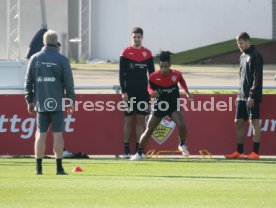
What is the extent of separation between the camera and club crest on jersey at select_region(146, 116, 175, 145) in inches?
828

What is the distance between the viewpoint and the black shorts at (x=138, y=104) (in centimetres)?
2045

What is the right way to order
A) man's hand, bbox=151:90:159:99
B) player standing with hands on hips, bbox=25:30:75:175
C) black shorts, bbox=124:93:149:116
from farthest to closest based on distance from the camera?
black shorts, bbox=124:93:149:116
man's hand, bbox=151:90:159:99
player standing with hands on hips, bbox=25:30:75:175

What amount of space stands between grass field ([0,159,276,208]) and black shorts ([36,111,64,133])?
0.66 meters

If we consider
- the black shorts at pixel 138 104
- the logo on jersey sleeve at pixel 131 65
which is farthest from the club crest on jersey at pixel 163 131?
the logo on jersey sleeve at pixel 131 65

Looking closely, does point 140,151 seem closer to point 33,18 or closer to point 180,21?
point 33,18

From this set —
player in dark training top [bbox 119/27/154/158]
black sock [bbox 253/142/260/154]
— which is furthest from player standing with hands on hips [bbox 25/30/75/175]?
black sock [bbox 253/142/260/154]

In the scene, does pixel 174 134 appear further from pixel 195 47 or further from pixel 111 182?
pixel 195 47

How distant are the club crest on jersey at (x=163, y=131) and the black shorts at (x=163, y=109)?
146 centimetres

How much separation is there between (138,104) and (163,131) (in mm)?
864

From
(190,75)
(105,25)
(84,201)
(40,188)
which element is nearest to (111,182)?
(40,188)

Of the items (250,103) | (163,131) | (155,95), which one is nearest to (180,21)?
(163,131)

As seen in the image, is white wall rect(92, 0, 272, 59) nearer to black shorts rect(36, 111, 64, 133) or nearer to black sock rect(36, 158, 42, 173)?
black shorts rect(36, 111, 64, 133)

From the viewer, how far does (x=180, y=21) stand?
2064 inches

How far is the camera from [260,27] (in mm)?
52281
